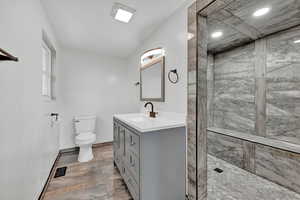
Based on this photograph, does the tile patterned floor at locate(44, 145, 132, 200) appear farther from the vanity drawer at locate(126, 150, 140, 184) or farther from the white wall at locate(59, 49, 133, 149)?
the white wall at locate(59, 49, 133, 149)

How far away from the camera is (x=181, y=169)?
1367 mm

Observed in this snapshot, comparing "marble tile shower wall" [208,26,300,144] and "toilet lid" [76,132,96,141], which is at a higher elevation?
"marble tile shower wall" [208,26,300,144]

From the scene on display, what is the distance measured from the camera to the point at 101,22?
72.0 inches

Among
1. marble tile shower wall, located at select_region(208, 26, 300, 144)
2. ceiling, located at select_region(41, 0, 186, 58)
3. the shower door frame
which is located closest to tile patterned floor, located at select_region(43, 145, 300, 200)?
the shower door frame

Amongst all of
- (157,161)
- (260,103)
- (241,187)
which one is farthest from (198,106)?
(260,103)

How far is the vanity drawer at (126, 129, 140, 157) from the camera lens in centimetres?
125

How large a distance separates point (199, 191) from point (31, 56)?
2.13 m

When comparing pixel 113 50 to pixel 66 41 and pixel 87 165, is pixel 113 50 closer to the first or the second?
pixel 66 41

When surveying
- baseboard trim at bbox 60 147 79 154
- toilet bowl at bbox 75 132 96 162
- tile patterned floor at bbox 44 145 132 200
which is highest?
toilet bowl at bbox 75 132 96 162

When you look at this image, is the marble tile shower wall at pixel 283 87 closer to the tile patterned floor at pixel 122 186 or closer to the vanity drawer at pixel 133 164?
the tile patterned floor at pixel 122 186

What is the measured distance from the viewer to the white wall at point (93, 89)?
2809 millimetres

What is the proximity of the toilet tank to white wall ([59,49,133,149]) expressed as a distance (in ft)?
0.81

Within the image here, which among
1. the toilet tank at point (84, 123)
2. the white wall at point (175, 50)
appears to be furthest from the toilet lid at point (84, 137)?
the white wall at point (175, 50)

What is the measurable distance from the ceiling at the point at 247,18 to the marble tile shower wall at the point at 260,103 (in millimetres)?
170
